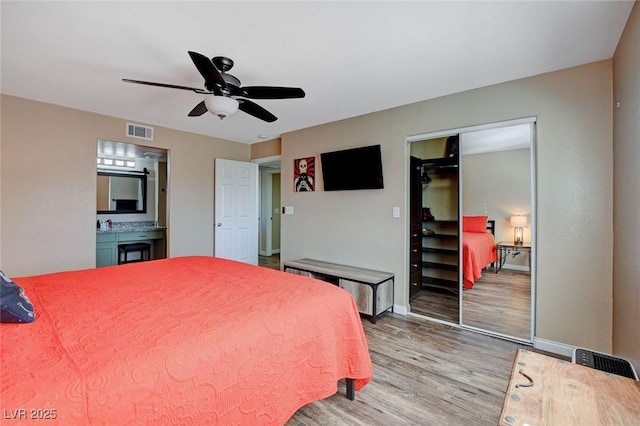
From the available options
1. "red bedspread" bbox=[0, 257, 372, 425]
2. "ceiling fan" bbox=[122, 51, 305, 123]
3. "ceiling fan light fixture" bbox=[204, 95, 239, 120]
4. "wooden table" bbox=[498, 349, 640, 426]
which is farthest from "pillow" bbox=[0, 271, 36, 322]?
"wooden table" bbox=[498, 349, 640, 426]

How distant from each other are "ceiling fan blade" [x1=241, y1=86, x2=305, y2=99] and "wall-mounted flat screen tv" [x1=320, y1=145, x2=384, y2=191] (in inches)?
60.2

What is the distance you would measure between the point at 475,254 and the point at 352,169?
1.77 metres

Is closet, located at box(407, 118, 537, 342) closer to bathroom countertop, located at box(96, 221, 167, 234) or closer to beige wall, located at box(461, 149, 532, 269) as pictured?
beige wall, located at box(461, 149, 532, 269)

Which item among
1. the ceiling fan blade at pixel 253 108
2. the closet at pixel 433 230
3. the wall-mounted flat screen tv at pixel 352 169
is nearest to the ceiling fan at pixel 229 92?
the ceiling fan blade at pixel 253 108

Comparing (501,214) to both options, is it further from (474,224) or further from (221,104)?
(221,104)

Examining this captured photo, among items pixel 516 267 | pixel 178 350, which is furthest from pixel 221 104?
pixel 516 267

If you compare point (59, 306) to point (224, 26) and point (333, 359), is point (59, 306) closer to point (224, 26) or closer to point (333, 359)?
point (333, 359)

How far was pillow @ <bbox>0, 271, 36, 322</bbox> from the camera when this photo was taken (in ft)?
4.03

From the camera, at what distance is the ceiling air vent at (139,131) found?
3952mm

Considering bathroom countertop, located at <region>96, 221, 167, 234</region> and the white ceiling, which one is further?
bathroom countertop, located at <region>96, 221, 167, 234</region>

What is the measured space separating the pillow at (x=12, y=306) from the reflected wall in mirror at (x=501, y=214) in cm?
344

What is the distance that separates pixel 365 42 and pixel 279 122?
7.16 ft

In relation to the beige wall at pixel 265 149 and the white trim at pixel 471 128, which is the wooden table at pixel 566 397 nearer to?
the white trim at pixel 471 128

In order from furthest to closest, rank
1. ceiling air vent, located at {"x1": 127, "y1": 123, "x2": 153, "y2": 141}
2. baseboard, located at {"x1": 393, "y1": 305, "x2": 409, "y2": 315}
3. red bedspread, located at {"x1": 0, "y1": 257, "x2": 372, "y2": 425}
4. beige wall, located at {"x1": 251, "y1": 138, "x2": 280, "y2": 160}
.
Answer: beige wall, located at {"x1": 251, "y1": 138, "x2": 280, "y2": 160}, ceiling air vent, located at {"x1": 127, "y1": 123, "x2": 153, "y2": 141}, baseboard, located at {"x1": 393, "y1": 305, "x2": 409, "y2": 315}, red bedspread, located at {"x1": 0, "y1": 257, "x2": 372, "y2": 425}
